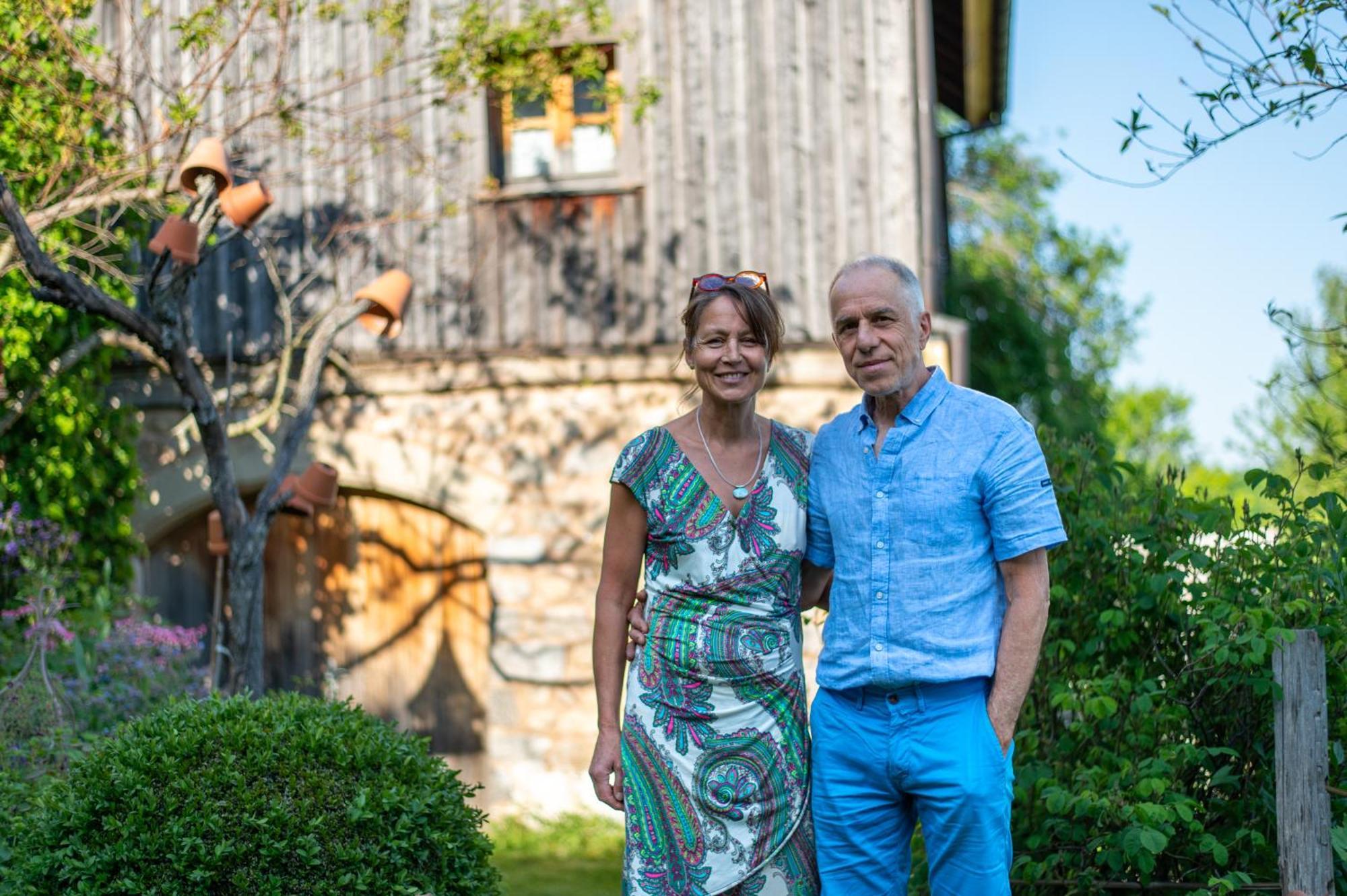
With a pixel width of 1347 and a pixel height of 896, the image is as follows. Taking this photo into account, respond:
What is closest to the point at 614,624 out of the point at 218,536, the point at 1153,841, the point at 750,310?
the point at 750,310

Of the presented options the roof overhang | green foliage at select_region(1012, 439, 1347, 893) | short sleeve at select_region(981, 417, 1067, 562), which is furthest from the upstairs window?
short sleeve at select_region(981, 417, 1067, 562)

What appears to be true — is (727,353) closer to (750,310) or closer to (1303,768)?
(750,310)

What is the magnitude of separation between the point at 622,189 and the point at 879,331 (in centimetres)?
434

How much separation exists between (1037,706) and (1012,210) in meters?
14.8

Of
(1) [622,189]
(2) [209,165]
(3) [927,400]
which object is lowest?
(3) [927,400]

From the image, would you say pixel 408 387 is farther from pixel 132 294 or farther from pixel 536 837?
pixel 536 837

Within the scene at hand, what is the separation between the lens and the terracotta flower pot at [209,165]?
461 centimetres

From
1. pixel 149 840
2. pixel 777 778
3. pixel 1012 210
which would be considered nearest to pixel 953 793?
pixel 777 778

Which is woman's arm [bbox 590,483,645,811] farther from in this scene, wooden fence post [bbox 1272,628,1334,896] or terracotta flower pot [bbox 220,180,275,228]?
terracotta flower pot [bbox 220,180,275,228]

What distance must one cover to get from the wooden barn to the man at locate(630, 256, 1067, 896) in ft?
12.6

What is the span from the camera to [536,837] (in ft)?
20.7

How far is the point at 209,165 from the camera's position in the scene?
4602mm

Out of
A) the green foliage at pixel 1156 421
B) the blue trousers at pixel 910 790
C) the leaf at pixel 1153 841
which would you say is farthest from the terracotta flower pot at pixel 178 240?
the green foliage at pixel 1156 421

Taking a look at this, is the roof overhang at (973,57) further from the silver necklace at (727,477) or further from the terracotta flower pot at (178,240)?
the silver necklace at (727,477)
